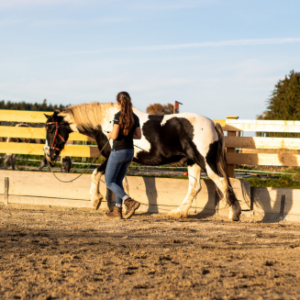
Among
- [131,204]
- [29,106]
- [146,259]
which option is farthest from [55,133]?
[29,106]

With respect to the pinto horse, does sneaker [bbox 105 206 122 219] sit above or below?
below

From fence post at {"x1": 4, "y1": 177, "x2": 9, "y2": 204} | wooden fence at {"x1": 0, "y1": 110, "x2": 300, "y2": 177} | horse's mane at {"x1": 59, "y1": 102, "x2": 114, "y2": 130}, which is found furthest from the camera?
fence post at {"x1": 4, "y1": 177, "x2": 9, "y2": 204}

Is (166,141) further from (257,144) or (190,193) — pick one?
(257,144)

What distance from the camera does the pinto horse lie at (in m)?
6.61

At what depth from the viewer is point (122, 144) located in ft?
20.7

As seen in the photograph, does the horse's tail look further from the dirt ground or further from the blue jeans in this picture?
the blue jeans

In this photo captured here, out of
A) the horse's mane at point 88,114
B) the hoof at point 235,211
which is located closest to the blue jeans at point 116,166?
the horse's mane at point 88,114

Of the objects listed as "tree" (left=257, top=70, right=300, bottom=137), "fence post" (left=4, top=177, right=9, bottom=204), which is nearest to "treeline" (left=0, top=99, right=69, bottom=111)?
"tree" (left=257, top=70, right=300, bottom=137)

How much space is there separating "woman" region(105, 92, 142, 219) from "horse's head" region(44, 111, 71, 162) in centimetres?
181

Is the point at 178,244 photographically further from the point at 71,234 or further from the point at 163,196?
the point at 163,196

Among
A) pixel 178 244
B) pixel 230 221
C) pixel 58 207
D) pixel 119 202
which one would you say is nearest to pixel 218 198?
pixel 230 221

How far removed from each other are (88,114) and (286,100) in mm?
27858

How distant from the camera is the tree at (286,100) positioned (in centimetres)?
3191

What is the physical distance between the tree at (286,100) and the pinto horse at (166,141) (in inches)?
959
